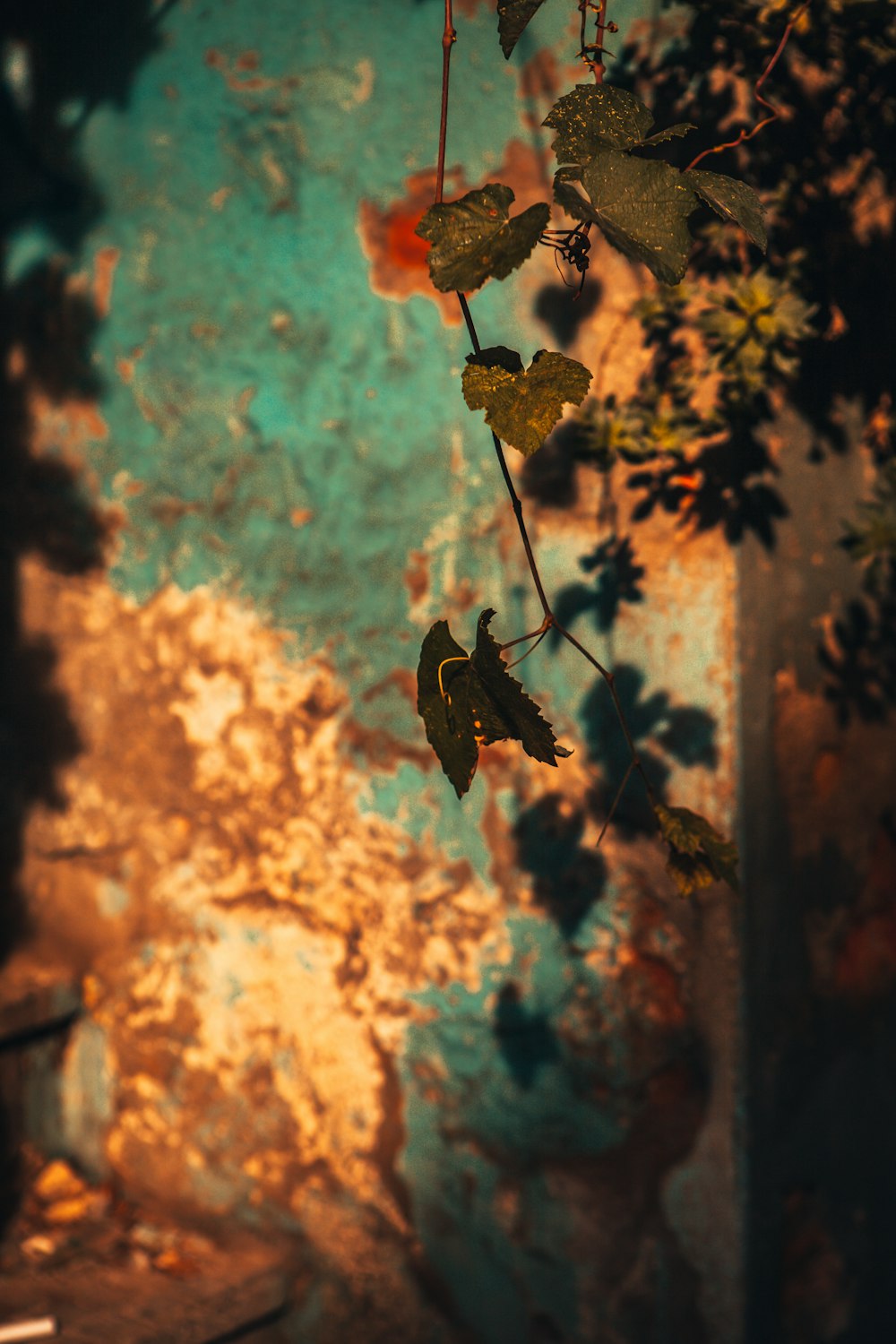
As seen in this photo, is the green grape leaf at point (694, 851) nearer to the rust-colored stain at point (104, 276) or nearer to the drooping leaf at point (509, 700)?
the drooping leaf at point (509, 700)

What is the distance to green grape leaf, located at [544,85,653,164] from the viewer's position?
3.36 feet

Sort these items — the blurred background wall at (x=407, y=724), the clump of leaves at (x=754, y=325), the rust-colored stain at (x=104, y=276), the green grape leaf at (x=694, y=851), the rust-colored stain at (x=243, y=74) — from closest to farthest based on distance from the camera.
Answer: the green grape leaf at (x=694, y=851)
the clump of leaves at (x=754, y=325)
the blurred background wall at (x=407, y=724)
the rust-colored stain at (x=243, y=74)
the rust-colored stain at (x=104, y=276)

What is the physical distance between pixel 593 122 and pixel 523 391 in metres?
0.25

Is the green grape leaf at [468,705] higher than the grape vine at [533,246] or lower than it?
lower

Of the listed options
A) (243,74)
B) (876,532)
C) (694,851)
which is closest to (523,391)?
(694,851)

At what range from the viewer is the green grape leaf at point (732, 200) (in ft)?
3.30

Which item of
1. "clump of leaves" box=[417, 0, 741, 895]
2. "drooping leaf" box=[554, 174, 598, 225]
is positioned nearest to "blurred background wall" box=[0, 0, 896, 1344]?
"clump of leaves" box=[417, 0, 741, 895]

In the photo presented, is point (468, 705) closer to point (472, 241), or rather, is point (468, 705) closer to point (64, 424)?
point (472, 241)

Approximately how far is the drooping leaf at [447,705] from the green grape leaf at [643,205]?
0.36m

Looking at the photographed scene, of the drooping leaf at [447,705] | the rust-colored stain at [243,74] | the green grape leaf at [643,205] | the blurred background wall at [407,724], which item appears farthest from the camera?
the rust-colored stain at [243,74]

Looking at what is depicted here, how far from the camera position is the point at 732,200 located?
1.01m

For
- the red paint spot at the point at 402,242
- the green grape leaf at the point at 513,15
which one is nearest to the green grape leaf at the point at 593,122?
the green grape leaf at the point at 513,15

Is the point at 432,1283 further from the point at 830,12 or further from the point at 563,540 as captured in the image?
the point at 830,12

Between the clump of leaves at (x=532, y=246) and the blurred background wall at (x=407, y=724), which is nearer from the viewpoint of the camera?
the clump of leaves at (x=532, y=246)
